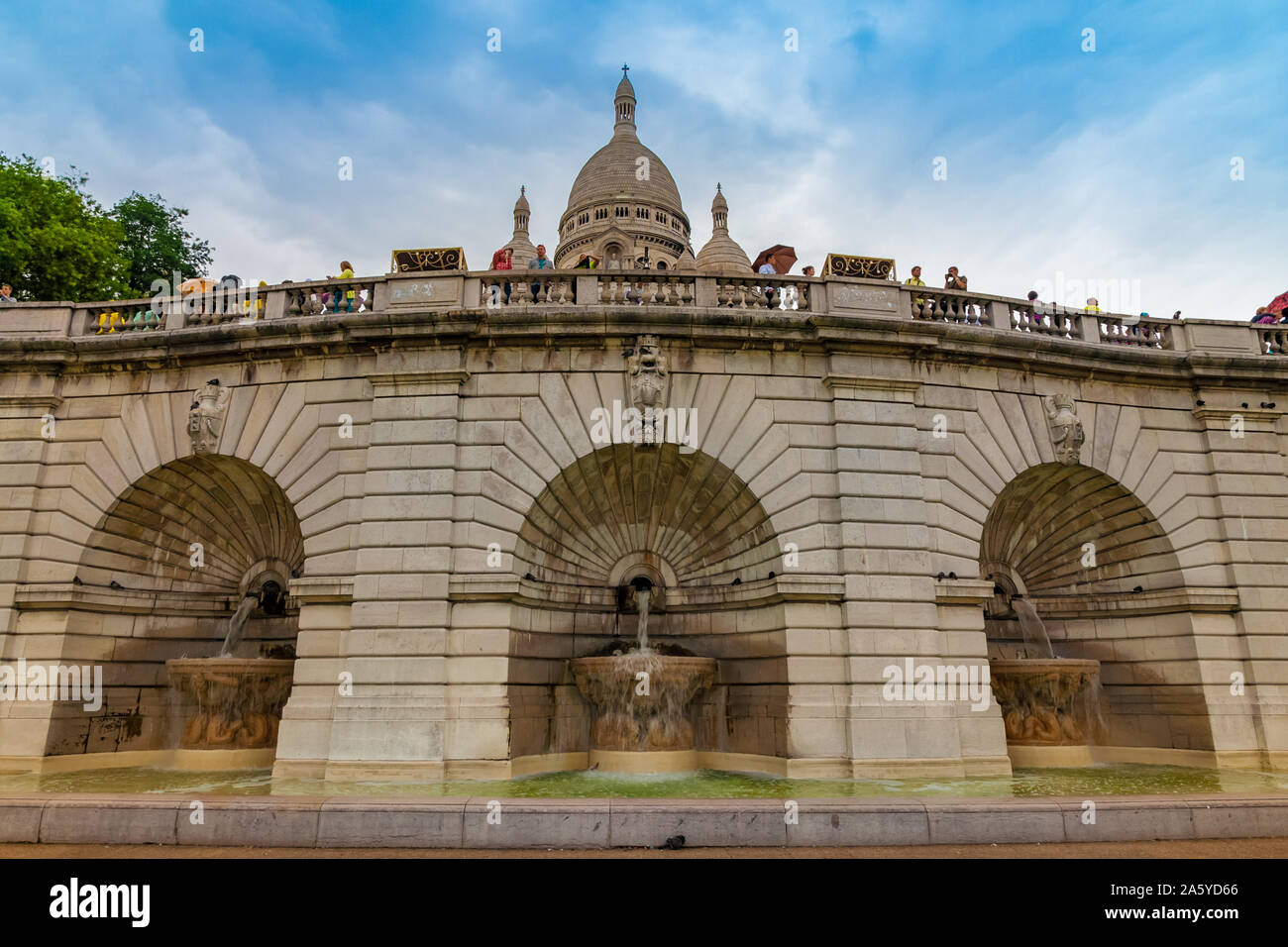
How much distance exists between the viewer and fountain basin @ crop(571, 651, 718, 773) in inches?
565

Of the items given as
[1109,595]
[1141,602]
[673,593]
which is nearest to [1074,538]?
[1109,595]

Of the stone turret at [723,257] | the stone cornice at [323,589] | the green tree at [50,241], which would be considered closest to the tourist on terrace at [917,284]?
the stone cornice at [323,589]

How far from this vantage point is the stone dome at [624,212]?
69062 mm

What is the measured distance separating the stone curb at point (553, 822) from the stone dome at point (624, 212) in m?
61.1

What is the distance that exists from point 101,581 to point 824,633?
48.7 feet

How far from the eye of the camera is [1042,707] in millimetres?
15664

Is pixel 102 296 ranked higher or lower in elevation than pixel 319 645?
higher

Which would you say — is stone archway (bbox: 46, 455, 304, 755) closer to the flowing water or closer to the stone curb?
the flowing water

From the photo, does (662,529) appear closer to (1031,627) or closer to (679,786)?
(679,786)

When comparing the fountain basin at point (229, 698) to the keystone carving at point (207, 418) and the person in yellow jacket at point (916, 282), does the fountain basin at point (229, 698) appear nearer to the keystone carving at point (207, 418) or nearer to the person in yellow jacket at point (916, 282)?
the keystone carving at point (207, 418)

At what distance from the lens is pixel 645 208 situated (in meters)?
71.1
